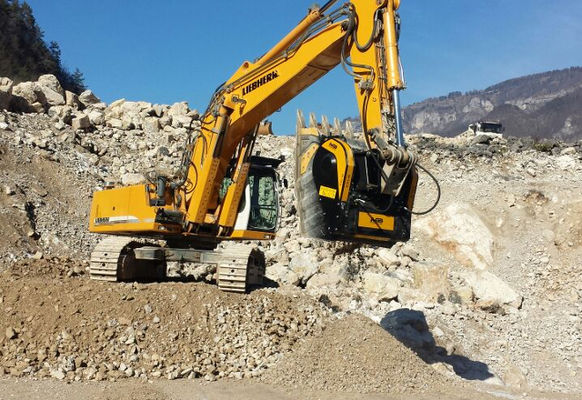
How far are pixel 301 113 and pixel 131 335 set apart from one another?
11.4 feet

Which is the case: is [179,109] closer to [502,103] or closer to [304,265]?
[304,265]

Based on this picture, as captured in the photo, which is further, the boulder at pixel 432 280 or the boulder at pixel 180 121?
the boulder at pixel 180 121

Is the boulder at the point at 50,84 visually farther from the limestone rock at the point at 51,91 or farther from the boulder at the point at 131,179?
the boulder at the point at 131,179

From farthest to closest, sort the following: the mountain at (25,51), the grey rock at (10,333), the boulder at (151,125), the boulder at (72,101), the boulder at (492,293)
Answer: the mountain at (25,51), the boulder at (72,101), the boulder at (151,125), the boulder at (492,293), the grey rock at (10,333)

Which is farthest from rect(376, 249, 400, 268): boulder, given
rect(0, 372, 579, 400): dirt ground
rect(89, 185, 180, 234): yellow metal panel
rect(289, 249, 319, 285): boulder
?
rect(0, 372, 579, 400): dirt ground

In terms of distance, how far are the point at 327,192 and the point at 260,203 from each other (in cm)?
349

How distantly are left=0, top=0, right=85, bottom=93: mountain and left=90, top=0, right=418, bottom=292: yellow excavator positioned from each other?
25.7 meters

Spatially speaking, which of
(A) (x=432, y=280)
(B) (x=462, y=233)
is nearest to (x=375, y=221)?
(A) (x=432, y=280)

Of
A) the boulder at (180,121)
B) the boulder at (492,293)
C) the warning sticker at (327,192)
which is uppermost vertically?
the boulder at (180,121)

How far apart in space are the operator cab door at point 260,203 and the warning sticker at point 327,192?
328 centimetres

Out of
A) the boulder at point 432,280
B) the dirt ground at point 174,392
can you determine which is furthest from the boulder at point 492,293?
the dirt ground at point 174,392

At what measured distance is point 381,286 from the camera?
12688 mm

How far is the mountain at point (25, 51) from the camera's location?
34.2 metres

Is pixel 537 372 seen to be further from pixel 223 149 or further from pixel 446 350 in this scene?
pixel 223 149
